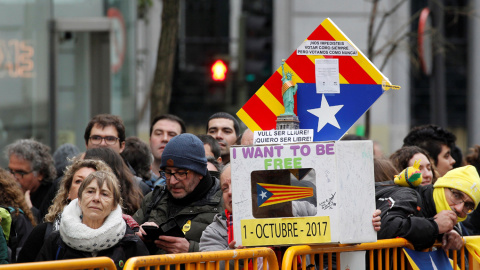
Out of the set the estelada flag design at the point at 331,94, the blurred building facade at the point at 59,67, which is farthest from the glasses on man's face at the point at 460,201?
the blurred building facade at the point at 59,67

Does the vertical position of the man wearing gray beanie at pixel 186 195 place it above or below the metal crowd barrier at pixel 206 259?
above

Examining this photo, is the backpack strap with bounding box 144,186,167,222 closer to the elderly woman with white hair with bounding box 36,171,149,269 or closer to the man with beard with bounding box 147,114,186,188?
the elderly woman with white hair with bounding box 36,171,149,269

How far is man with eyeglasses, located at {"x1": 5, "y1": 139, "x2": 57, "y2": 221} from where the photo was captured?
25.3ft

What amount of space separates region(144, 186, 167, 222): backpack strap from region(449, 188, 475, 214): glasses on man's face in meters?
2.01

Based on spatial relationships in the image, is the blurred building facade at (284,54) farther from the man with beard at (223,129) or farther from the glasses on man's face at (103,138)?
the glasses on man's face at (103,138)

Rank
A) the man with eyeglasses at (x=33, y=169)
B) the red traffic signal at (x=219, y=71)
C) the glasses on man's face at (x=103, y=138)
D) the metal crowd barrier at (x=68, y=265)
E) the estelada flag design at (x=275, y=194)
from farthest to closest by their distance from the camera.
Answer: the red traffic signal at (x=219, y=71), the man with eyeglasses at (x=33, y=169), the glasses on man's face at (x=103, y=138), the estelada flag design at (x=275, y=194), the metal crowd barrier at (x=68, y=265)

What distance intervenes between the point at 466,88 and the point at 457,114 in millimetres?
917

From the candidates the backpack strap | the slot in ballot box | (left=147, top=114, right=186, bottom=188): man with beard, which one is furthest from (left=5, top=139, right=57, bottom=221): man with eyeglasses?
the slot in ballot box

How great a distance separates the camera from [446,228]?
543cm

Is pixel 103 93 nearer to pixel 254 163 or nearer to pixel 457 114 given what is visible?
pixel 254 163

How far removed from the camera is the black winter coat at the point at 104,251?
16.8 feet

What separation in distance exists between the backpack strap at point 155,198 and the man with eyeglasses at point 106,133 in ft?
5.01

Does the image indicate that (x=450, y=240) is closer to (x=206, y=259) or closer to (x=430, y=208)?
(x=430, y=208)

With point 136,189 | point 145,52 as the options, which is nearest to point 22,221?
point 136,189
